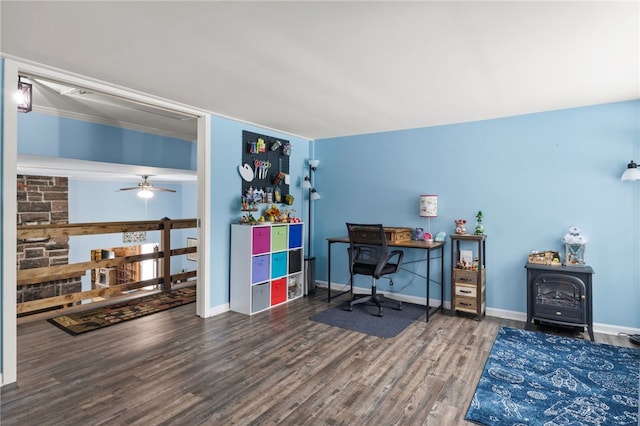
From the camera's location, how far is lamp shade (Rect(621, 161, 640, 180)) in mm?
3197

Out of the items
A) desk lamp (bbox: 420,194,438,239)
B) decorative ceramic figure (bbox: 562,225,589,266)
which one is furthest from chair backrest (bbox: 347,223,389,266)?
decorative ceramic figure (bbox: 562,225,589,266)

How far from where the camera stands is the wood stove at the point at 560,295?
3299mm

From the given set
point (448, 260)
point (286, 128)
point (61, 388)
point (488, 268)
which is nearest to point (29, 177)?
point (286, 128)

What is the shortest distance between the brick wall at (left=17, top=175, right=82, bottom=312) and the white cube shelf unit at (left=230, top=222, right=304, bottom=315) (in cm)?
333

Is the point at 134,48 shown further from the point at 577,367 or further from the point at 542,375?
the point at 577,367

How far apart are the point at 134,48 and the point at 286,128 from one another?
8.37ft

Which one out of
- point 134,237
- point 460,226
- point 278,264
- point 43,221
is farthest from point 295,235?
point 134,237

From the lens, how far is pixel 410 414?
84.0 inches

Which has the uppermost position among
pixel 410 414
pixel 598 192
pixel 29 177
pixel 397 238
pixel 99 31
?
pixel 99 31

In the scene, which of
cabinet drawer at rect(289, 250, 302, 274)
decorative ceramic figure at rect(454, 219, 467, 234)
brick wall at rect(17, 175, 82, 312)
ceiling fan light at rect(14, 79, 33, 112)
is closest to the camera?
ceiling fan light at rect(14, 79, 33, 112)

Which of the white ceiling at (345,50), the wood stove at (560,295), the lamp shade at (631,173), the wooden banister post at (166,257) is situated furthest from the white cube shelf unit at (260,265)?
the lamp shade at (631,173)

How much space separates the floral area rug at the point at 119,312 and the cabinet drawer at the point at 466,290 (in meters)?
3.32

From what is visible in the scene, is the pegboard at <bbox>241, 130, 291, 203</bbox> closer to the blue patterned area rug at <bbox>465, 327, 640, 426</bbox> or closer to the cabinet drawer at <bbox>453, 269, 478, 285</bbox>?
the cabinet drawer at <bbox>453, 269, 478, 285</bbox>

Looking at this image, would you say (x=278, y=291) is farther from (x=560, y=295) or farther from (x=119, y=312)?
(x=560, y=295)
